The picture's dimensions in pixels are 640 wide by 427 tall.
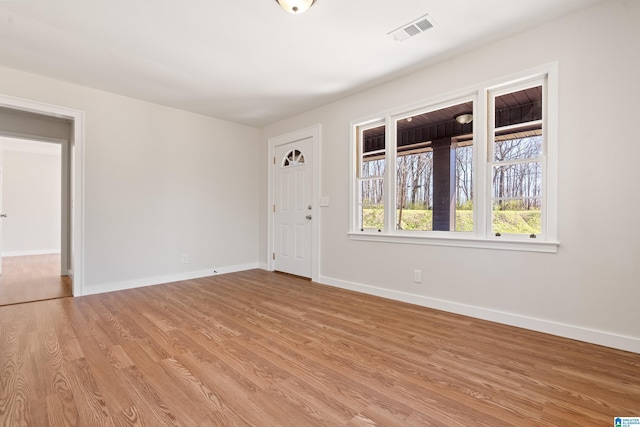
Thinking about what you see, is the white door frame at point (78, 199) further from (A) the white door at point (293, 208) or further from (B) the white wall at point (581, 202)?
(B) the white wall at point (581, 202)

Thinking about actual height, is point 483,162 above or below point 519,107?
below

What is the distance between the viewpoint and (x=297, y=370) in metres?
1.89

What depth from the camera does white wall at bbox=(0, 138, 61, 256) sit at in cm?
668

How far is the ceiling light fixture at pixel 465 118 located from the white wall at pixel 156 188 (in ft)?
11.6

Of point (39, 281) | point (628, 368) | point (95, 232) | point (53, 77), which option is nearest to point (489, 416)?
point (628, 368)

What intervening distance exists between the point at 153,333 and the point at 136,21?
258 centimetres

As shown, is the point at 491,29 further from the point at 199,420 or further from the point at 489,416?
the point at 199,420

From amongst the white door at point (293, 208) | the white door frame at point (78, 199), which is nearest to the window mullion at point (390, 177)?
the white door at point (293, 208)

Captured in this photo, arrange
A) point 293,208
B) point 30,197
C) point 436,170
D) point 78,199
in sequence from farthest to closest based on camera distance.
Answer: point 30,197 → point 293,208 → point 78,199 → point 436,170

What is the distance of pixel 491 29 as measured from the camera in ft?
8.38

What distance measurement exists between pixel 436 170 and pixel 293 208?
7.72 feet

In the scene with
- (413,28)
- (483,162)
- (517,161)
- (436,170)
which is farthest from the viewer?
(436,170)

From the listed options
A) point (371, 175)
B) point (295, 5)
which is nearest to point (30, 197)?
point (371, 175)

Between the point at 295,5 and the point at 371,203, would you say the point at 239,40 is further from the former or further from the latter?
the point at 371,203
